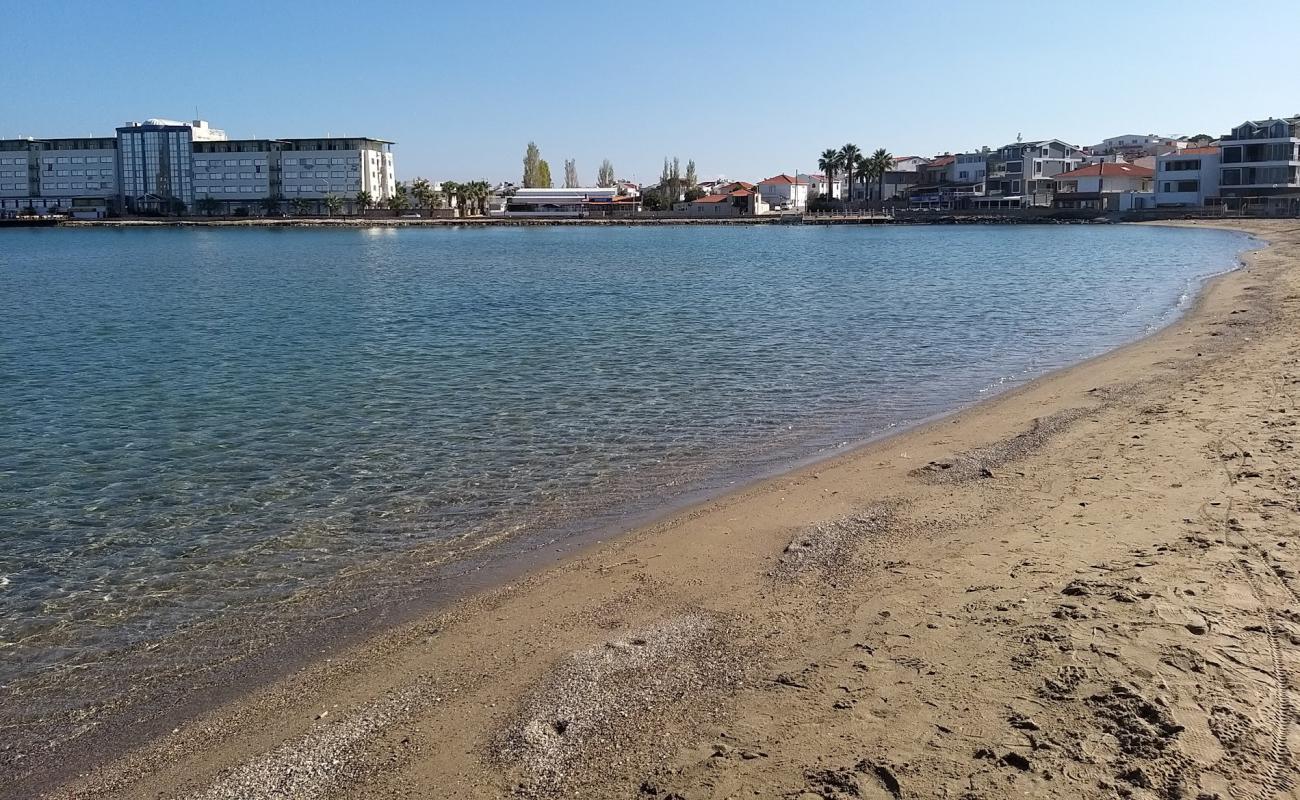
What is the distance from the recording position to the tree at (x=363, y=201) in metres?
162

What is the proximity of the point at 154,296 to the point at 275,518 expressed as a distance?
126 ft

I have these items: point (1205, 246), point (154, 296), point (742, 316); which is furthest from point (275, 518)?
point (1205, 246)

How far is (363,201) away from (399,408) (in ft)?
506

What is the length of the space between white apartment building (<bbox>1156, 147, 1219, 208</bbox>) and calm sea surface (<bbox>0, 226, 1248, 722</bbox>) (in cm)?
8112

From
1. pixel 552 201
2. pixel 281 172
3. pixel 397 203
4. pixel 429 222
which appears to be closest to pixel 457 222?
pixel 429 222

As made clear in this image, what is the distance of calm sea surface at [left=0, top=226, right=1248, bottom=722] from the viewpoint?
32.7 ft

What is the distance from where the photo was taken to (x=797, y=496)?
1145cm

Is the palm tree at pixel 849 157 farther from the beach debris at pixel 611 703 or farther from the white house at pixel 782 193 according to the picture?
the beach debris at pixel 611 703

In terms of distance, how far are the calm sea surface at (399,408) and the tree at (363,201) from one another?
11922 cm

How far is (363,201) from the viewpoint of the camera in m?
162

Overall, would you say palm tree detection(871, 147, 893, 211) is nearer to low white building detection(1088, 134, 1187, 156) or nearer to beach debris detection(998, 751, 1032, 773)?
low white building detection(1088, 134, 1187, 156)

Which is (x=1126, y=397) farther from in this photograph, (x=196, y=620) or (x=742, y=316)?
(x=742, y=316)

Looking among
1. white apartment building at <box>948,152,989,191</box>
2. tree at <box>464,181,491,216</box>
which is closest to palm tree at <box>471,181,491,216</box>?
tree at <box>464,181,491,216</box>

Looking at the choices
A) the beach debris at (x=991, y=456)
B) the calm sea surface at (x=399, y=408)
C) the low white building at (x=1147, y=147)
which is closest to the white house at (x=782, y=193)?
the low white building at (x=1147, y=147)
